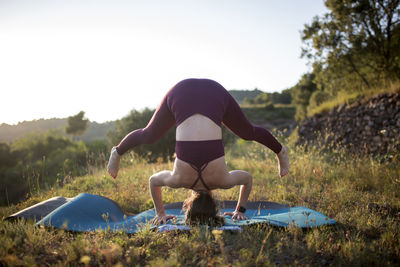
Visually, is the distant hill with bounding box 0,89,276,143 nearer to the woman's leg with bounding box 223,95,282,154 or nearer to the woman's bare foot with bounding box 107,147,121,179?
the woman's leg with bounding box 223,95,282,154

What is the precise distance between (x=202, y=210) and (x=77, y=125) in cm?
3159

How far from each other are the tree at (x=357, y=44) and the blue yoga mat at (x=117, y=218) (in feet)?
26.7

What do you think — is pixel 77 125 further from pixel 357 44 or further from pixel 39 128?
pixel 357 44

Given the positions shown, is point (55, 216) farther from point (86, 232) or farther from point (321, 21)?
point (321, 21)

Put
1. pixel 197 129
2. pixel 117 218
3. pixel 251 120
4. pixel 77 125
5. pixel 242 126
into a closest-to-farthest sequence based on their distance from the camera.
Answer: pixel 197 129, pixel 242 126, pixel 117 218, pixel 251 120, pixel 77 125

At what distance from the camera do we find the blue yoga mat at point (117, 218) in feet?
8.27

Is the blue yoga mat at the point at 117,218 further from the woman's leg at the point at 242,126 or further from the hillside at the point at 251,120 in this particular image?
the hillside at the point at 251,120

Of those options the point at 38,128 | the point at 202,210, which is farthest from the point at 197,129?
the point at 38,128

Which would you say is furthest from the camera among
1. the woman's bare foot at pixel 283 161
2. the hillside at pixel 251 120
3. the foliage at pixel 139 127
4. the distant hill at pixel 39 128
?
the hillside at pixel 251 120

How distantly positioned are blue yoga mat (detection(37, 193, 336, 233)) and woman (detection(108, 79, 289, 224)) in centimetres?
30

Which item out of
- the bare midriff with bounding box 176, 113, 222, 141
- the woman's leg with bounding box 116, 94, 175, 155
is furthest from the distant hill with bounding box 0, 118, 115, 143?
the bare midriff with bounding box 176, 113, 222, 141

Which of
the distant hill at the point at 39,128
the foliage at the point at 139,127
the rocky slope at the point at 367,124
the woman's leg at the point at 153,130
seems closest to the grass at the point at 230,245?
the woman's leg at the point at 153,130

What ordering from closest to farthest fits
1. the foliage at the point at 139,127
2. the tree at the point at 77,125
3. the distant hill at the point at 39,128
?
the foliage at the point at 139,127
the distant hill at the point at 39,128
the tree at the point at 77,125

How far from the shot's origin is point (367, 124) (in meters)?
7.18
